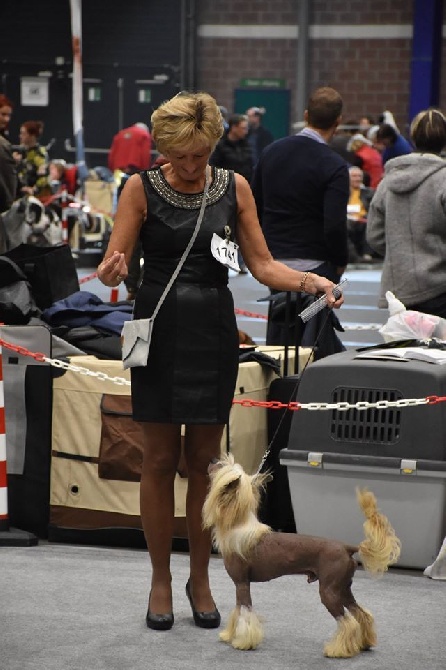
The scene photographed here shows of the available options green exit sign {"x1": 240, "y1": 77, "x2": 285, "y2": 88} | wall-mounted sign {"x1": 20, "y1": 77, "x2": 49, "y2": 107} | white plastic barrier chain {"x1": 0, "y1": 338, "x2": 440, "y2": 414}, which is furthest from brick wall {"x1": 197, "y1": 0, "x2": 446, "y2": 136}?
white plastic barrier chain {"x1": 0, "y1": 338, "x2": 440, "y2": 414}

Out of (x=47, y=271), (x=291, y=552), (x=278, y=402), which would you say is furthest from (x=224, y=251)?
(x=47, y=271)

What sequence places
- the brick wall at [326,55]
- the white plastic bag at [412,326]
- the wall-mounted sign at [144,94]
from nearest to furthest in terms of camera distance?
the white plastic bag at [412,326] < the brick wall at [326,55] < the wall-mounted sign at [144,94]

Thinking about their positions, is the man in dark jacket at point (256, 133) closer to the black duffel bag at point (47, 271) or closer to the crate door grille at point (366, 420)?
the black duffel bag at point (47, 271)

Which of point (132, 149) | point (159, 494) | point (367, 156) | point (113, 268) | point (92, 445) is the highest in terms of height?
point (113, 268)

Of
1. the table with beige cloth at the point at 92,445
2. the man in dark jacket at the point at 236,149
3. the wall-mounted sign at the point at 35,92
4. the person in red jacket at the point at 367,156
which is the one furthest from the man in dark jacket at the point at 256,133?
the table with beige cloth at the point at 92,445

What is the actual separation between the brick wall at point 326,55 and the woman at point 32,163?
10067 millimetres

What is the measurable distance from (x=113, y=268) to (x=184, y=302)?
26 centimetres

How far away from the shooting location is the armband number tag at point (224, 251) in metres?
3.71

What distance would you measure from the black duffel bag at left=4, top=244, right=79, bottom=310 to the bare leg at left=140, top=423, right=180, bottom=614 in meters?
2.20

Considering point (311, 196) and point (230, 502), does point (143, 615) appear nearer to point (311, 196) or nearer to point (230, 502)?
point (230, 502)

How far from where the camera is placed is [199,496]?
387 cm

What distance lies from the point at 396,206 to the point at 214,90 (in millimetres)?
19902

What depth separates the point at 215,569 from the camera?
4656 mm

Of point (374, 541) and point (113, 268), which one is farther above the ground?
point (113, 268)
